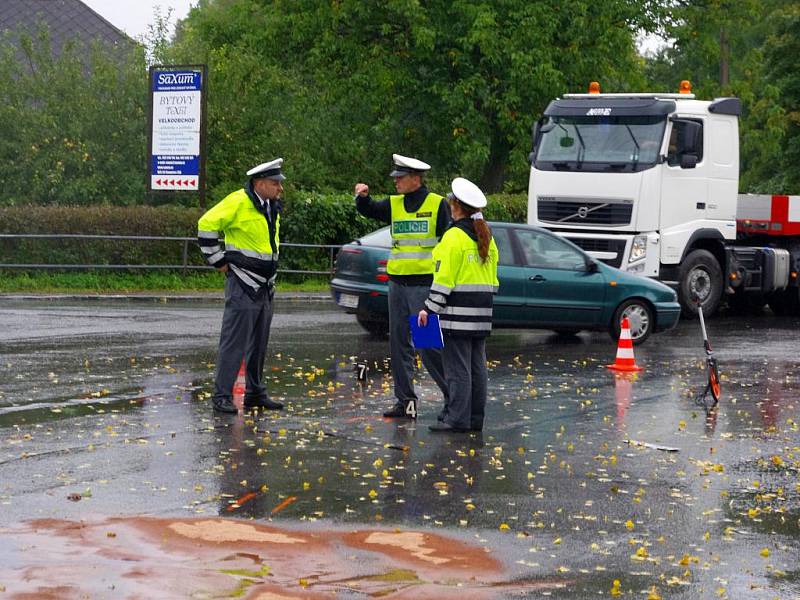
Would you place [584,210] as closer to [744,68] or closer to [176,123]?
[176,123]

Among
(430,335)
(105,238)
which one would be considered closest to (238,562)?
(430,335)

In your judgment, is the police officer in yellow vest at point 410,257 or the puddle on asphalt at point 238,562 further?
the police officer in yellow vest at point 410,257

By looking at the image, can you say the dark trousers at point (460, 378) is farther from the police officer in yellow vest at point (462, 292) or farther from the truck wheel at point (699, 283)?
the truck wheel at point (699, 283)

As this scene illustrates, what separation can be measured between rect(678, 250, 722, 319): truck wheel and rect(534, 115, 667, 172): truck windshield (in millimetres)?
1734

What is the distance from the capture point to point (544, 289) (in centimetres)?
1780

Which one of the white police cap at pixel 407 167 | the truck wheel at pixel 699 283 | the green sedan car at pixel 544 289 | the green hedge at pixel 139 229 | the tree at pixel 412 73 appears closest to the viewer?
the white police cap at pixel 407 167

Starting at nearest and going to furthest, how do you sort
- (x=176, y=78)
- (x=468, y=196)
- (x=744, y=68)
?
(x=468, y=196) < (x=176, y=78) < (x=744, y=68)

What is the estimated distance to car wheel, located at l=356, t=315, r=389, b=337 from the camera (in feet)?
60.3

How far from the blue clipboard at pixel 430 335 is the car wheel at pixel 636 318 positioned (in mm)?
7505

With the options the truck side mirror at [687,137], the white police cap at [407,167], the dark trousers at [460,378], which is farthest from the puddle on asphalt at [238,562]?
the truck side mirror at [687,137]

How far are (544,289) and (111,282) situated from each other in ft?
35.5

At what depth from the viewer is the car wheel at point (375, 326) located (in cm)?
1839

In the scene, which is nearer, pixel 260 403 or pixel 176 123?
pixel 260 403

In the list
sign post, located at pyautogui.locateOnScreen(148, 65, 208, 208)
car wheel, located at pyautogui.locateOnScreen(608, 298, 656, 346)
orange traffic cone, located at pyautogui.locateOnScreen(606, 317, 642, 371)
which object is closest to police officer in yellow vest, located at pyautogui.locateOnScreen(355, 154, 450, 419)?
orange traffic cone, located at pyautogui.locateOnScreen(606, 317, 642, 371)
